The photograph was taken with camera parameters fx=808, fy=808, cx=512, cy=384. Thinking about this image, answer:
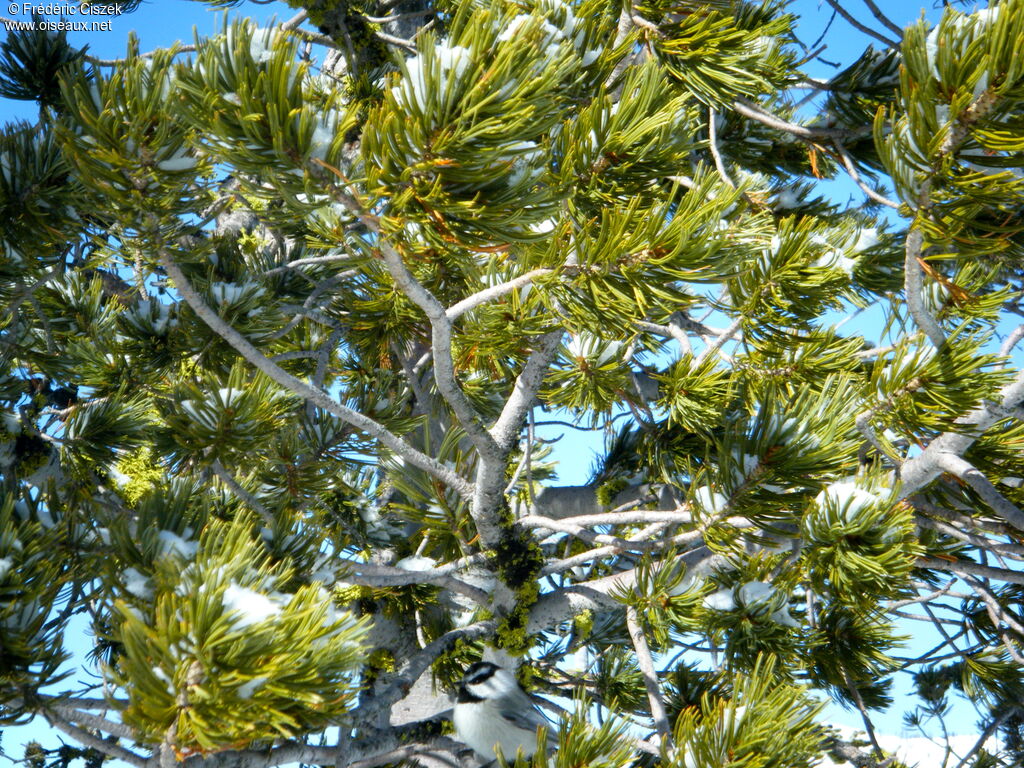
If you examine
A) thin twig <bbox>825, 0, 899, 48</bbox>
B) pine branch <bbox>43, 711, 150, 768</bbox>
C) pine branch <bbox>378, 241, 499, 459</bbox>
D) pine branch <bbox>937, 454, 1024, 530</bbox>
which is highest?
thin twig <bbox>825, 0, 899, 48</bbox>

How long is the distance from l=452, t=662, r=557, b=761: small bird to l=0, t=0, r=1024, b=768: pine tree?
7cm

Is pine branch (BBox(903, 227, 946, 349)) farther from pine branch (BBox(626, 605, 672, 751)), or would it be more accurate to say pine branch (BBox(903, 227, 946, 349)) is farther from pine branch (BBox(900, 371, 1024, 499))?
pine branch (BBox(626, 605, 672, 751))

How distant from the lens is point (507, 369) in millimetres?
1985

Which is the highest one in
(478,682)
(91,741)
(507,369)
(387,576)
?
(507,369)

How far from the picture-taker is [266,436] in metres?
1.41

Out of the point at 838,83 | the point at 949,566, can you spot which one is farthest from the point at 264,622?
the point at 838,83

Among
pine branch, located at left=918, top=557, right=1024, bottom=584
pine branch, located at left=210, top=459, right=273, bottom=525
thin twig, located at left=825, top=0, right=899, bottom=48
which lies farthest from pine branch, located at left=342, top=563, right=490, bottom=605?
thin twig, located at left=825, top=0, right=899, bottom=48

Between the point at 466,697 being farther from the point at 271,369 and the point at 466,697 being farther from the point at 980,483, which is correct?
the point at 980,483

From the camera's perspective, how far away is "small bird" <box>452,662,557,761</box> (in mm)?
1529

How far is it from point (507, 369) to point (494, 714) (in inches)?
31.7

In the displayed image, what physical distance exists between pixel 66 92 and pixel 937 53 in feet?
3.13

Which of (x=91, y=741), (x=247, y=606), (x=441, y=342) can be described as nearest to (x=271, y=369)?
(x=441, y=342)

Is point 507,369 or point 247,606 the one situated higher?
point 507,369

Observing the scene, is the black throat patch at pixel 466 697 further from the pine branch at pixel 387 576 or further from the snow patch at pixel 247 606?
the snow patch at pixel 247 606
